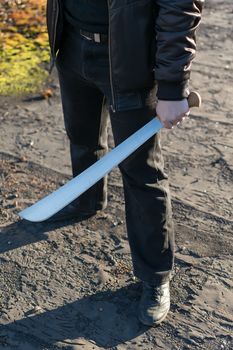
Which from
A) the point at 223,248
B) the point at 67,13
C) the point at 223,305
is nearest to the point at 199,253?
the point at 223,248

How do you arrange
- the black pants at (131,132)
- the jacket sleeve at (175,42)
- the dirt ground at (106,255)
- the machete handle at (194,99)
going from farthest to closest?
the dirt ground at (106,255), the black pants at (131,132), the machete handle at (194,99), the jacket sleeve at (175,42)

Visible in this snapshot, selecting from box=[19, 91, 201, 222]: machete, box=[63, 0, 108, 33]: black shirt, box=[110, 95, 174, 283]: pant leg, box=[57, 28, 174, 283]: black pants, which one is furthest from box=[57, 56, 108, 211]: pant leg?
box=[19, 91, 201, 222]: machete

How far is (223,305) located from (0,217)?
1.41 meters

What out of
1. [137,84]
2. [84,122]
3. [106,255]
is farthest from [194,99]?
[106,255]

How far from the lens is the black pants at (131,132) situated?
267cm

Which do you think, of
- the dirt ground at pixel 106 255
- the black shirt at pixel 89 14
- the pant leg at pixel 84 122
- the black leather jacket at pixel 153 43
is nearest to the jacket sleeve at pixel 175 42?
the black leather jacket at pixel 153 43

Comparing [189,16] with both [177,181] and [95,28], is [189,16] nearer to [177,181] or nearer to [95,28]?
[95,28]

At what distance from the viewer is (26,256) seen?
344 cm

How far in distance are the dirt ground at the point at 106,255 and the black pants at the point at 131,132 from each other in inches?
9.9

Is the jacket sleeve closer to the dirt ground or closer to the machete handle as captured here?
the machete handle

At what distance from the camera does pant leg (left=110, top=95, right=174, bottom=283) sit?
8.86ft

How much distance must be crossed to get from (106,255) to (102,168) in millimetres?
946

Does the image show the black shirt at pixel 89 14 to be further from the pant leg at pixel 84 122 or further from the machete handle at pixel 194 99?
the machete handle at pixel 194 99

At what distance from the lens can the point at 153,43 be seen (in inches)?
98.0
